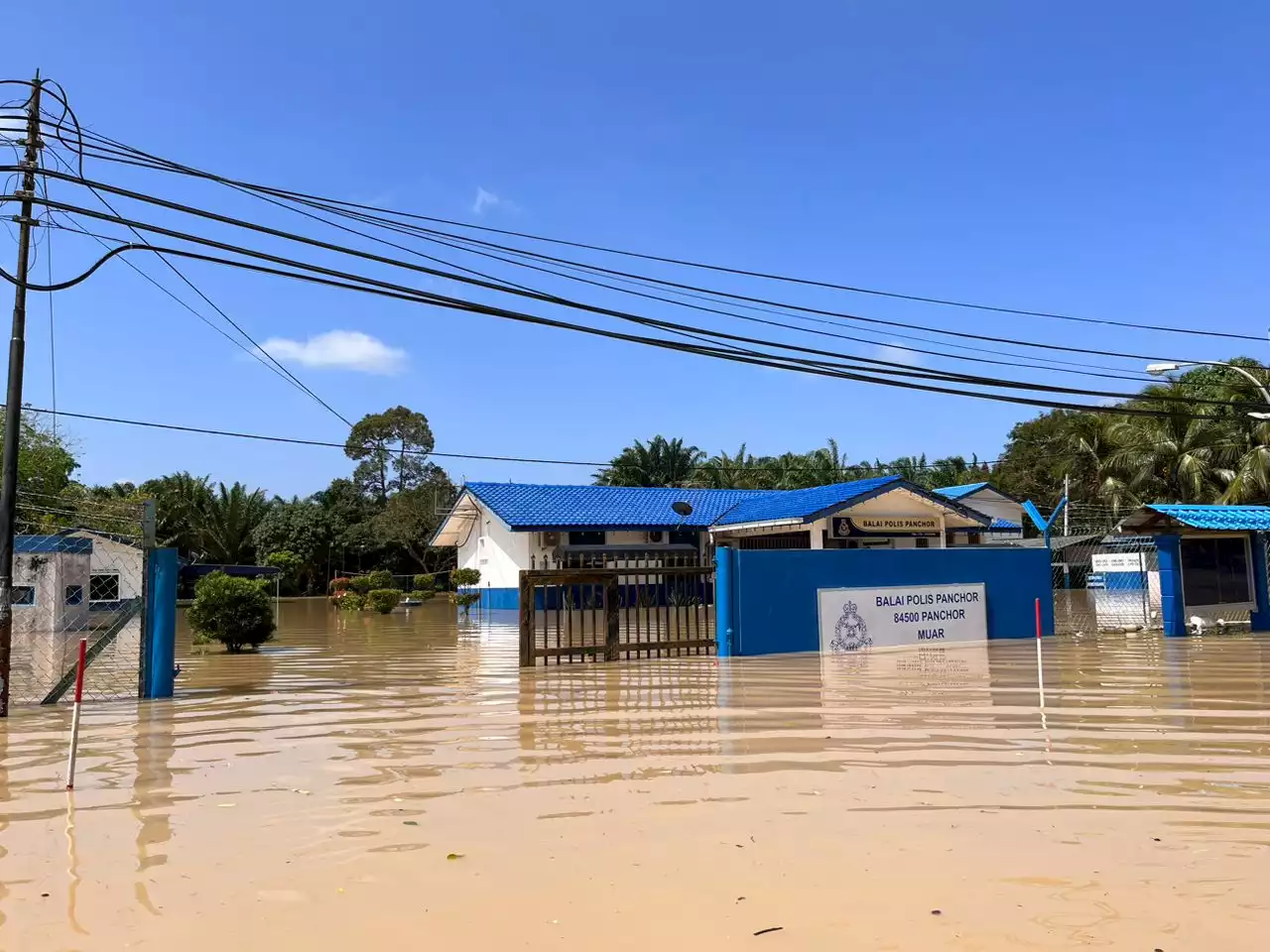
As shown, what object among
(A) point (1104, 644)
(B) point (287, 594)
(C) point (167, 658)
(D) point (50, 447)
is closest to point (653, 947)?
(C) point (167, 658)

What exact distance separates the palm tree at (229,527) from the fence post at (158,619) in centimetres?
4370

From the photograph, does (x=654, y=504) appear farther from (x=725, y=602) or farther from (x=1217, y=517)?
(x=725, y=602)

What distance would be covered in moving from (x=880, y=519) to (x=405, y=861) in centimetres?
2759

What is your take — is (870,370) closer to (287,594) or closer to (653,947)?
(653,947)

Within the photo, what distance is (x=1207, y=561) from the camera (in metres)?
21.3

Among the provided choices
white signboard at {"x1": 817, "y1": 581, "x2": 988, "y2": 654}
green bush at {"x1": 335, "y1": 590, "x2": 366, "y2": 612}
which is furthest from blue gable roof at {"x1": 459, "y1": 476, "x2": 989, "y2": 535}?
white signboard at {"x1": 817, "y1": 581, "x2": 988, "y2": 654}

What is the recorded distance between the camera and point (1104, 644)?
60.6 feet

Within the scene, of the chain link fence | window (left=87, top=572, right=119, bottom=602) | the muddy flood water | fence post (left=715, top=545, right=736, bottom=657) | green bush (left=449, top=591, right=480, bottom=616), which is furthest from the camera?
green bush (left=449, top=591, right=480, bottom=616)

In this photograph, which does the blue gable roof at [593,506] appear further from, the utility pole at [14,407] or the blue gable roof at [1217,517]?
the utility pole at [14,407]

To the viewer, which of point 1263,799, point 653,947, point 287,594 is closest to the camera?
point 653,947

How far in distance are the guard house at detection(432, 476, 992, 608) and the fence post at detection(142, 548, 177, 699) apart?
57.0 feet

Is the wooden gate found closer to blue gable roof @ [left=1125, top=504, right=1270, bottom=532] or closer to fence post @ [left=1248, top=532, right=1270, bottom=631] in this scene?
blue gable roof @ [left=1125, top=504, right=1270, bottom=532]

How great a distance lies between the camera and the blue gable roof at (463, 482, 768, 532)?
104 ft

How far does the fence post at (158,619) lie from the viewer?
12367 mm
